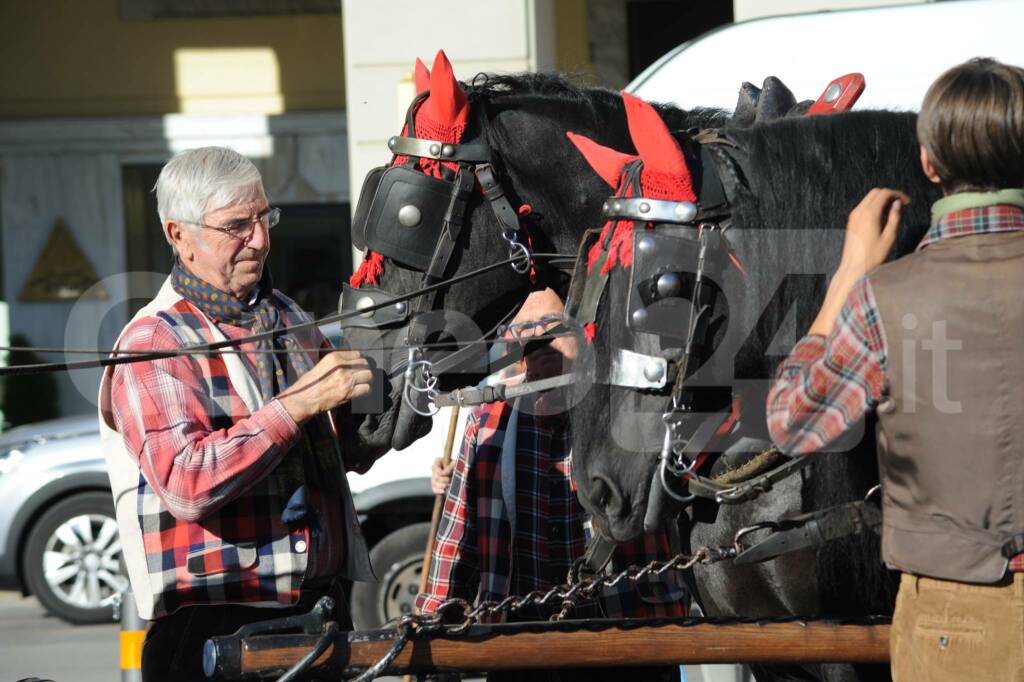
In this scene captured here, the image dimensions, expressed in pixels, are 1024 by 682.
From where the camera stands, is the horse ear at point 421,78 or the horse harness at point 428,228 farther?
the horse ear at point 421,78

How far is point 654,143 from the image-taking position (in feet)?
→ 8.48

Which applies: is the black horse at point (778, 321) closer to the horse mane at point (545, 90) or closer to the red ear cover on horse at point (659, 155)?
the red ear cover on horse at point (659, 155)

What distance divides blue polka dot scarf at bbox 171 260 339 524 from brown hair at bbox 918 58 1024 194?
4.45ft

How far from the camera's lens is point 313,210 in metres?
11.2

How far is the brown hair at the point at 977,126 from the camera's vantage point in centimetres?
194

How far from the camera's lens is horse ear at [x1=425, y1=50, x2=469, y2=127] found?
342cm

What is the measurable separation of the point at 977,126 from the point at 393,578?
432cm

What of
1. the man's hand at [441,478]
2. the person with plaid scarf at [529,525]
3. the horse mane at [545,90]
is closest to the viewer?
the person with plaid scarf at [529,525]

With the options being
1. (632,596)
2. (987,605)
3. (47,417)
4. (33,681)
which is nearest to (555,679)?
(632,596)

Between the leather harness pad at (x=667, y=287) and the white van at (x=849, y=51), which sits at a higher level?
the white van at (x=849, y=51)

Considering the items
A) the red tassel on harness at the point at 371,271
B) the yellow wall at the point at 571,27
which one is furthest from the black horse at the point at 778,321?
the yellow wall at the point at 571,27

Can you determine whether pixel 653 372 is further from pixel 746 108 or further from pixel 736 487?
pixel 746 108

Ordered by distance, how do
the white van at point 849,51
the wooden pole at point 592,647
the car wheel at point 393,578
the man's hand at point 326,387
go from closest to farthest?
1. the wooden pole at point 592,647
2. the man's hand at point 326,387
3. the white van at point 849,51
4. the car wheel at point 393,578

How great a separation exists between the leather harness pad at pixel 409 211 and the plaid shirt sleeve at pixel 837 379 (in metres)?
1.56
